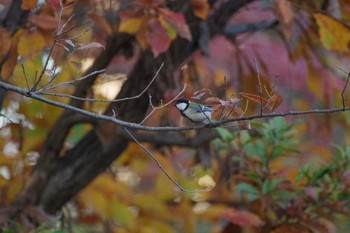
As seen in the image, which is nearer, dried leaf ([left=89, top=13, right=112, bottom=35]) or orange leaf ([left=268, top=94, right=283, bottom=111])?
orange leaf ([left=268, top=94, right=283, bottom=111])

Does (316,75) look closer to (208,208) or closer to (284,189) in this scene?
(284,189)

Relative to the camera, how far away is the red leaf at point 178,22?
176 cm

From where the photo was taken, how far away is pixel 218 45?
117 inches

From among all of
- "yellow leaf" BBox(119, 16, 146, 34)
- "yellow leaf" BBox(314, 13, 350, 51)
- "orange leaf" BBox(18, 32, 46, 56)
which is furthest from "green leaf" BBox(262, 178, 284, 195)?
"orange leaf" BBox(18, 32, 46, 56)

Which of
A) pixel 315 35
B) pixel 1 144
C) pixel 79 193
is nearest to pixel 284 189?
pixel 315 35

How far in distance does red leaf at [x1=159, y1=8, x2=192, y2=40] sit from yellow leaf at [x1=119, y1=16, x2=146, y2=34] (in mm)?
65

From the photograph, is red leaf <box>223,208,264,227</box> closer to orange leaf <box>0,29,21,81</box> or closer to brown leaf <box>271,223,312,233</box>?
brown leaf <box>271,223,312,233</box>

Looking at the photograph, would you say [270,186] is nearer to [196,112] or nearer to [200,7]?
[200,7]

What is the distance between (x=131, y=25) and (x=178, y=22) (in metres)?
0.15

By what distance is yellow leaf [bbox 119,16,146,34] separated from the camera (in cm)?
186

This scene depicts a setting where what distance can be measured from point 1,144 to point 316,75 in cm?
103

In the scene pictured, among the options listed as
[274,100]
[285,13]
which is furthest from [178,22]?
[274,100]

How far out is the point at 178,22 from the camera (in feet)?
5.83

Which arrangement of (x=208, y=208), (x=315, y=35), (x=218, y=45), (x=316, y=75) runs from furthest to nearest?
(x=218, y=45) < (x=208, y=208) < (x=316, y=75) < (x=315, y=35)
